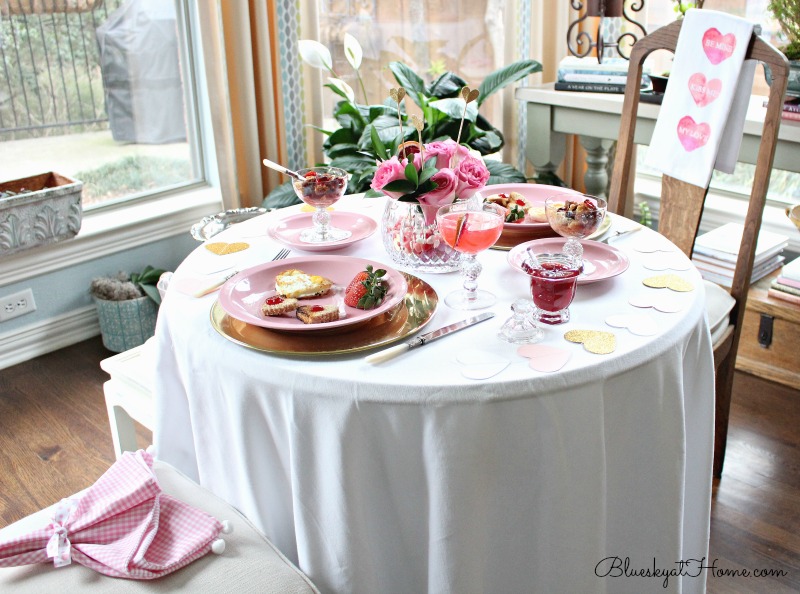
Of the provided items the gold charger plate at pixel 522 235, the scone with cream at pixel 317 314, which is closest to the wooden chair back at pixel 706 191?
the gold charger plate at pixel 522 235

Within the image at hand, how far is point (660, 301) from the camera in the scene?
4.62 feet

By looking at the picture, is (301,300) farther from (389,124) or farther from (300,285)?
(389,124)

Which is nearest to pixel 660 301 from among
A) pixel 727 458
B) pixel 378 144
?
pixel 727 458

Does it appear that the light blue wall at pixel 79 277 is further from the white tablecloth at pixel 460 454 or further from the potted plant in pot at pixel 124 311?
the white tablecloth at pixel 460 454

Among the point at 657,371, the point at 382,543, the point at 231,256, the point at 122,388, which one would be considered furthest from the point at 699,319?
the point at 122,388

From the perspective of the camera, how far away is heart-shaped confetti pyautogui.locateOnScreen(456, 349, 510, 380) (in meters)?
1.18

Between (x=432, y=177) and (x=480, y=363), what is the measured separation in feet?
Answer: 1.35

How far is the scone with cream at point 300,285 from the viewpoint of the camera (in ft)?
4.60

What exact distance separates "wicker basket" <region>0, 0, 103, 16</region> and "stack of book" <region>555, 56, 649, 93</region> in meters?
1.71

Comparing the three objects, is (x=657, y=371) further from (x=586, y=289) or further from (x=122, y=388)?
(x=122, y=388)

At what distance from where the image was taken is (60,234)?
8.82ft

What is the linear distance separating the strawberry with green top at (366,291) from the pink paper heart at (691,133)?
111cm

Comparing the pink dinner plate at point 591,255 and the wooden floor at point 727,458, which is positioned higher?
the pink dinner plate at point 591,255

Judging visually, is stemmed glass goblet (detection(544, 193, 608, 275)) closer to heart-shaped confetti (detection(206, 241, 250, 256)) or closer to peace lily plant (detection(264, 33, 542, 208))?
heart-shaped confetti (detection(206, 241, 250, 256))
